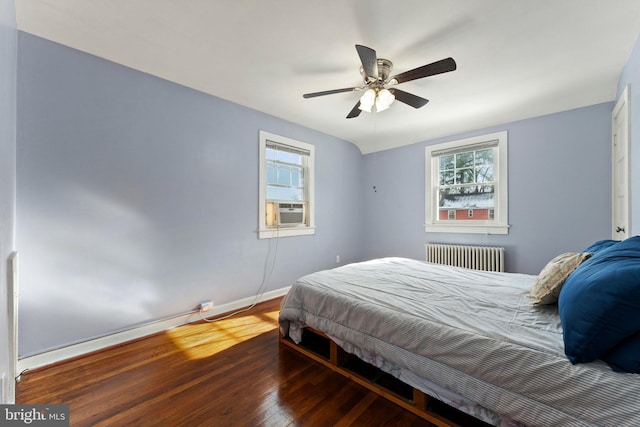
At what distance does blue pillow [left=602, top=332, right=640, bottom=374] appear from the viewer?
901 millimetres

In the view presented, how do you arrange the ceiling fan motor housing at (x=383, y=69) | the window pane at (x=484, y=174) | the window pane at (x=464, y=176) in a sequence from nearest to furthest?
the ceiling fan motor housing at (x=383, y=69) < the window pane at (x=484, y=174) < the window pane at (x=464, y=176)

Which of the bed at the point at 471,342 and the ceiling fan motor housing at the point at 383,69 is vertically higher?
the ceiling fan motor housing at the point at 383,69

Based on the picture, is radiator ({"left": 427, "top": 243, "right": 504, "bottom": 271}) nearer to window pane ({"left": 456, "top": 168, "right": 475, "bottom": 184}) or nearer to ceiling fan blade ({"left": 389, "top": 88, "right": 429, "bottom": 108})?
window pane ({"left": 456, "top": 168, "right": 475, "bottom": 184})

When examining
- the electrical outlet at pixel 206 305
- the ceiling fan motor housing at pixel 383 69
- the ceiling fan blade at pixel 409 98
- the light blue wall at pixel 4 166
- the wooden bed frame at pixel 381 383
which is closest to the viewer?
the light blue wall at pixel 4 166

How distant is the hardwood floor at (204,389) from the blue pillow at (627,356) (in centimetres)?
89

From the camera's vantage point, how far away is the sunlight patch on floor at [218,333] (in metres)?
2.15

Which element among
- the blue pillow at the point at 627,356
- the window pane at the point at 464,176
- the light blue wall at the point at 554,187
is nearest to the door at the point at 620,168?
the light blue wall at the point at 554,187

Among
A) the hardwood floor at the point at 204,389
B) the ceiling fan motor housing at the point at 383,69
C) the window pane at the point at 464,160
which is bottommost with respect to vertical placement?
the hardwood floor at the point at 204,389

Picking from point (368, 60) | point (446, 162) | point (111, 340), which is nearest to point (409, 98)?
point (368, 60)

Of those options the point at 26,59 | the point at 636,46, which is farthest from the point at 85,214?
the point at 636,46

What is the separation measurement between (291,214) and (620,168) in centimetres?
361

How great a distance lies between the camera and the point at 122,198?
2250 millimetres

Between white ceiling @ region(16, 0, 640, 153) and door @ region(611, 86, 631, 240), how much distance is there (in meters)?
0.33
